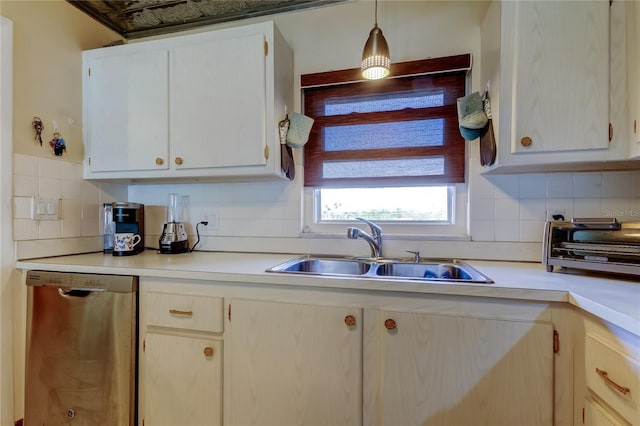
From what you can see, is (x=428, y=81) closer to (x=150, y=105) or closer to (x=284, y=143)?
(x=284, y=143)

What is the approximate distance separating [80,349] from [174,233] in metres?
0.70

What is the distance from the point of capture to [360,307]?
3.59ft

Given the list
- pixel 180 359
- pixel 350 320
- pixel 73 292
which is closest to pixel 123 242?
pixel 73 292

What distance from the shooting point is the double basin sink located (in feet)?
4.59

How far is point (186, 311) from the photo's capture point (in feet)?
4.09

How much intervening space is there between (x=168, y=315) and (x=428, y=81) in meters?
1.76

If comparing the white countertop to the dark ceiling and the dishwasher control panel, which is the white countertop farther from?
the dark ceiling

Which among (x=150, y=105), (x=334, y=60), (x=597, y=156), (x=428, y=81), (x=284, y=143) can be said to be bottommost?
(x=597, y=156)

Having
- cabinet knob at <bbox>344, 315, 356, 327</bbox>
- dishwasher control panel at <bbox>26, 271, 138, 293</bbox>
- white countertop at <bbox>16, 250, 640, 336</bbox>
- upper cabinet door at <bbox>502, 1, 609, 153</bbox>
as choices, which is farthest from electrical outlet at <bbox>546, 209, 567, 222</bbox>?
dishwasher control panel at <bbox>26, 271, 138, 293</bbox>

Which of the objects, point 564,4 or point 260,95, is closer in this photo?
point 564,4

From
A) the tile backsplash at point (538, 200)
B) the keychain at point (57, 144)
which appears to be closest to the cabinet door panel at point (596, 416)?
the tile backsplash at point (538, 200)

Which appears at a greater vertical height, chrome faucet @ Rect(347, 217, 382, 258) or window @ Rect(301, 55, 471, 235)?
window @ Rect(301, 55, 471, 235)

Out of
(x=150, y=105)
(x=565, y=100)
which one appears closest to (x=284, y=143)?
(x=150, y=105)

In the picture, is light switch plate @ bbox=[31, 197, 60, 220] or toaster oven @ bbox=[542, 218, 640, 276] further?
light switch plate @ bbox=[31, 197, 60, 220]
